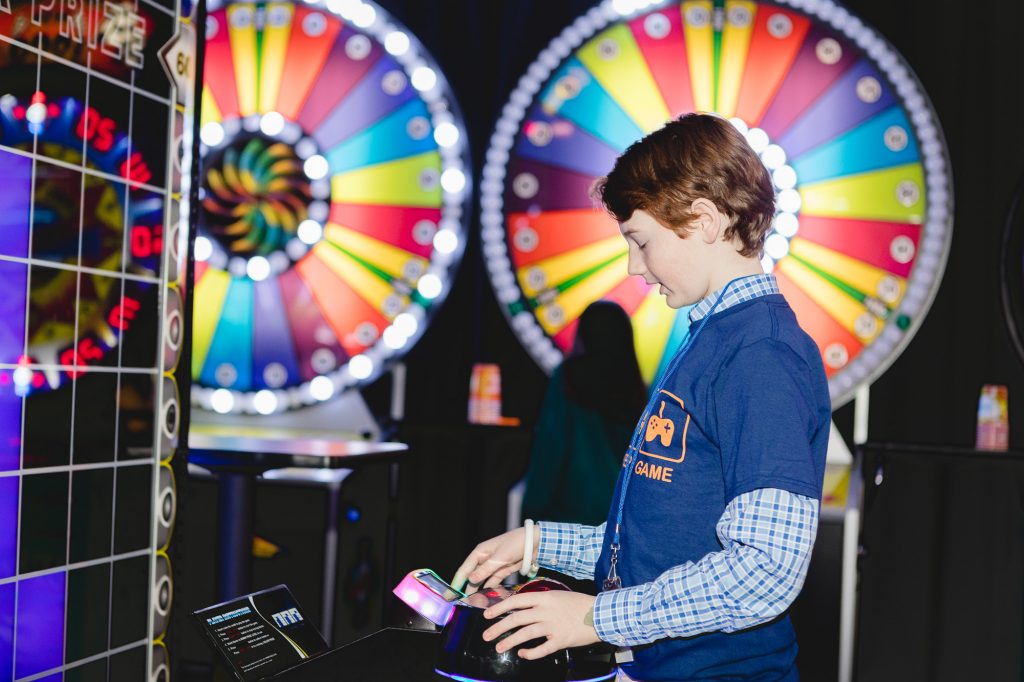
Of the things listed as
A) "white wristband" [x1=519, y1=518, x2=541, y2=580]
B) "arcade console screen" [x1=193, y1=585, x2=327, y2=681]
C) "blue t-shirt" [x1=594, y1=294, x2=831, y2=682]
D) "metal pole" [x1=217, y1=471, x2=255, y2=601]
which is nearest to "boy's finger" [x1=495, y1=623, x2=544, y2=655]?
"blue t-shirt" [x1=594, y1=294, x2=831, y2=682]

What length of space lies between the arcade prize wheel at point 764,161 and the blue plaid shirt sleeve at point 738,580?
2299mm

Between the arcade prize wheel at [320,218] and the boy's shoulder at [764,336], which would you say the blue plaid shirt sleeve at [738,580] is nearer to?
the boy's shoulder at [764,336]

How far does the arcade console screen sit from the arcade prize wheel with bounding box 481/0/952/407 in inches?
82.3

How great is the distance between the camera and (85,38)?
6.25 feet

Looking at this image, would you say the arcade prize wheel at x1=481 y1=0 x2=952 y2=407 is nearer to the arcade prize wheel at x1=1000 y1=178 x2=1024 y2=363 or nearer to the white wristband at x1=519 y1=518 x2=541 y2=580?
the arcade prize wheel at x1=1000 y1=178 x2=1024 y2=363

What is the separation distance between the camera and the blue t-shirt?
1097mm

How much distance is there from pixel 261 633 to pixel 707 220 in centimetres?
79

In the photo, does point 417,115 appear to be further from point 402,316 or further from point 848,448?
point 848,448

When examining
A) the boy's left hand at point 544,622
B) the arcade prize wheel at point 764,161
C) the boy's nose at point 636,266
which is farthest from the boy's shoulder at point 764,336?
the arcade prize wheel at point 764,161

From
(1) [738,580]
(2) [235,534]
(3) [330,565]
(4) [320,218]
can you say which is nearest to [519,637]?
(1) [738,580]

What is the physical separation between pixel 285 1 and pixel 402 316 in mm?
1181

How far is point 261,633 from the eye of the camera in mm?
1408

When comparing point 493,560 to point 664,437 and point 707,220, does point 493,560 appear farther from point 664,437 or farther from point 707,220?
point 707,220

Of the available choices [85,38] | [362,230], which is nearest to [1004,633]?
[362,230]
